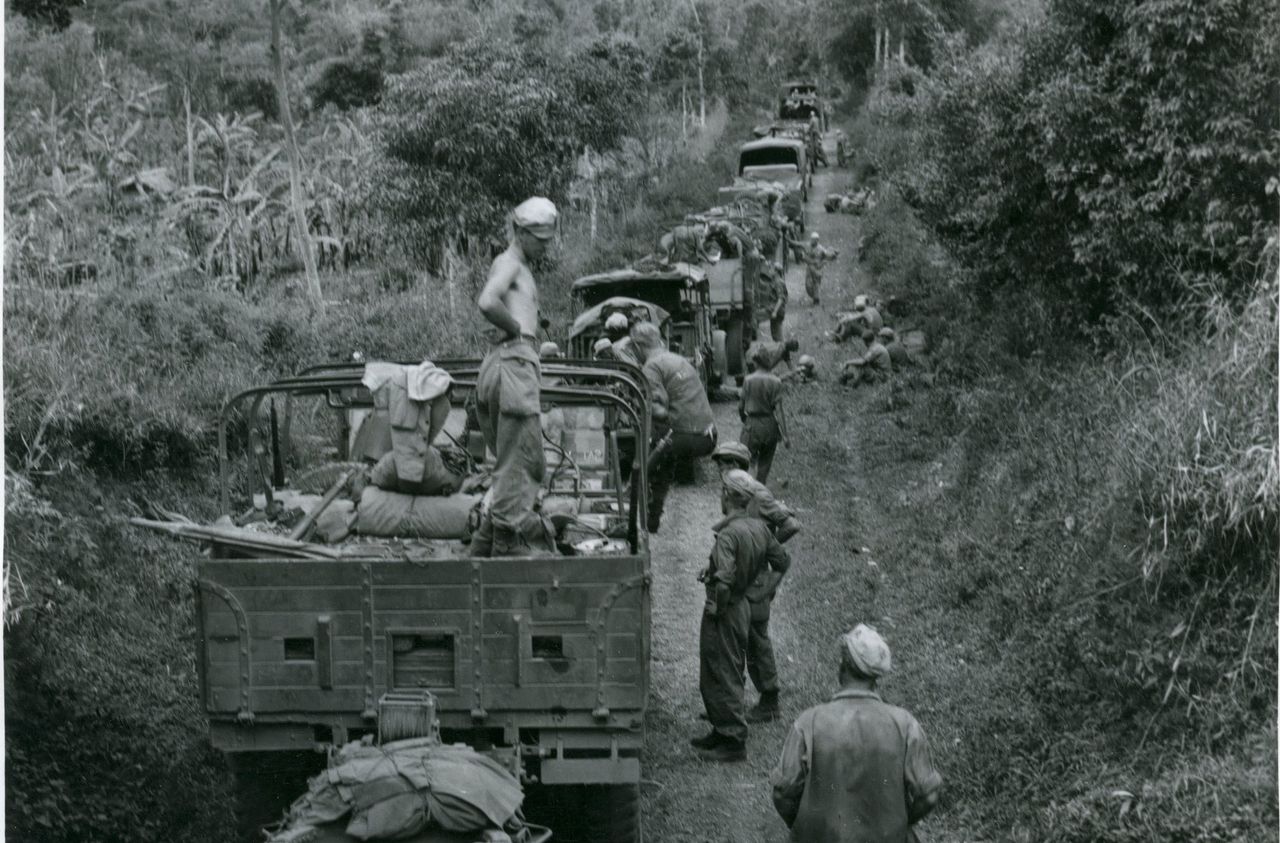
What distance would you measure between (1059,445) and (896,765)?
6.57m

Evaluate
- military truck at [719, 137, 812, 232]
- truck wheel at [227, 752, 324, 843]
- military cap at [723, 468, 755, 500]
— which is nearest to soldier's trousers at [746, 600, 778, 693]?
military cap at [723, 468, 755, 500]

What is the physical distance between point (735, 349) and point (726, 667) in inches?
401

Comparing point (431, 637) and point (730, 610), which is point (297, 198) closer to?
point (730, 610)

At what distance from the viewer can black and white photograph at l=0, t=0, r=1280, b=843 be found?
6363 millimetres

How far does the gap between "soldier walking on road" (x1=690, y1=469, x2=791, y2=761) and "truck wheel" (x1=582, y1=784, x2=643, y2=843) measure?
1.59 m

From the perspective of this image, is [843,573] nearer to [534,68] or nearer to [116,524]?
[116,524]

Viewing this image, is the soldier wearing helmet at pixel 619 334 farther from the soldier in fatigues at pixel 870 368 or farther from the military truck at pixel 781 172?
the military truck at pixel 781 172

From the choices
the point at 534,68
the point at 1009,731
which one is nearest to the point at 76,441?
the point at 1009,731

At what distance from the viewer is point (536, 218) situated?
6547 millimetres

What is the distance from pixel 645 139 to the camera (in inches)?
1182

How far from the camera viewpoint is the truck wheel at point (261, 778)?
693 centimetres

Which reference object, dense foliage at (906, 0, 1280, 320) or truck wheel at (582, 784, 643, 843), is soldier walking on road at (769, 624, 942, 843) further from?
dense foliage at (906, 0, 1280, 320)

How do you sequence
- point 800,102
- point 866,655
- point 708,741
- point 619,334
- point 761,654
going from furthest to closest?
point 800,102 < point 619,334 < point 761,654 < point 708,741 < point 866,655

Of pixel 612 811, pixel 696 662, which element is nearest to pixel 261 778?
pixel 612 811
